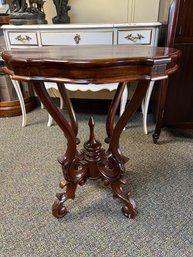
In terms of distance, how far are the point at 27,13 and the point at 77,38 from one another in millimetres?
545

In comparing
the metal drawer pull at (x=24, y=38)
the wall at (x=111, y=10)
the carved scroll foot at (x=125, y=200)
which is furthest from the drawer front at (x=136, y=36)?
the carved scroll foot at (x=125, y=200)

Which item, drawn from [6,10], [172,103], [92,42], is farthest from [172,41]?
[6,10]

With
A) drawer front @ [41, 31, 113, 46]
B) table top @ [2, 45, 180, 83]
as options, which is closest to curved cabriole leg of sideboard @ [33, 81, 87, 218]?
table top @ [2, 45, 180, 83]

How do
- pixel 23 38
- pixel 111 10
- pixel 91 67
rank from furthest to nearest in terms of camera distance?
A: 1. pixel 111 10
2. pixel 23 38
3. pixel 91 67

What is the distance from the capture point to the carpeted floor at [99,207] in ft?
3.00

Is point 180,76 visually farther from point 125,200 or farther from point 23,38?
point 23,38

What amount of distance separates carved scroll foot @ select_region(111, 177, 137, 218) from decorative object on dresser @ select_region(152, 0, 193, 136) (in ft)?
2.37

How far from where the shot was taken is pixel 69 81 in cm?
68

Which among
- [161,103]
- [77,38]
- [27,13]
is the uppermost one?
[27,13]

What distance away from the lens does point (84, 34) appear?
162 centimetres

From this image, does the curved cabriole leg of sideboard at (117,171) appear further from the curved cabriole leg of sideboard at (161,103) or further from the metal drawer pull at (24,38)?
the metal drawer pull at (24,38)

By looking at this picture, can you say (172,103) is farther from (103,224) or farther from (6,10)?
(6,10)

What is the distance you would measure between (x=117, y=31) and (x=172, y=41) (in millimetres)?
445

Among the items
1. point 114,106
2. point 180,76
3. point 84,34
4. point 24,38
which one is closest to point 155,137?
point 180,76
